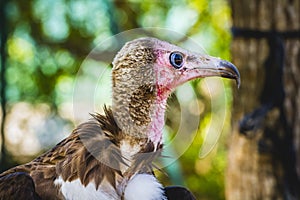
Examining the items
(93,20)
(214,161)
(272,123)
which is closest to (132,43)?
(272,123)

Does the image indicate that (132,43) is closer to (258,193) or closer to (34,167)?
(34,167)

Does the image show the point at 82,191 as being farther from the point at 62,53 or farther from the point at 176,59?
the point at 62,53

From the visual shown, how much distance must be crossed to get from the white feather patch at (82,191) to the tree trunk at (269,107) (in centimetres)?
108

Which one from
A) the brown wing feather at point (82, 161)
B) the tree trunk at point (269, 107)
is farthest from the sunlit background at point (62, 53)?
the brown wing feather at point (82, 161)

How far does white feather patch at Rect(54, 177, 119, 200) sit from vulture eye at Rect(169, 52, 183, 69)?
32 cm

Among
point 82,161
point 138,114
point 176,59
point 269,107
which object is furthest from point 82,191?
point 269,107

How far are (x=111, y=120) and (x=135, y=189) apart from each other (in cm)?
17

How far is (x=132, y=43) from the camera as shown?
5.40ft

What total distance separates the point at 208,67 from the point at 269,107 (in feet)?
3.23

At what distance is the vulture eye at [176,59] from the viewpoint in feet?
5.58

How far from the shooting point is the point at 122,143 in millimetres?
1650

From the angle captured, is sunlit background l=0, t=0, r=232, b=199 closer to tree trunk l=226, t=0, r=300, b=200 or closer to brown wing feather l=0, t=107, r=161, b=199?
tree trunk l=226, t=0, r=300, b=200

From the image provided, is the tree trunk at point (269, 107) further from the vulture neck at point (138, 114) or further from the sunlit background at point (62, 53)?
the sunlit background at point (62, 53)

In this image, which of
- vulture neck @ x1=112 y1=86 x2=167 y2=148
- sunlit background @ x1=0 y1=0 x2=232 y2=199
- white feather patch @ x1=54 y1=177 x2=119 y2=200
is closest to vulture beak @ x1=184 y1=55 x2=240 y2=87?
vulture neck @ x1=112 y1=86 x2=167 y2=148
